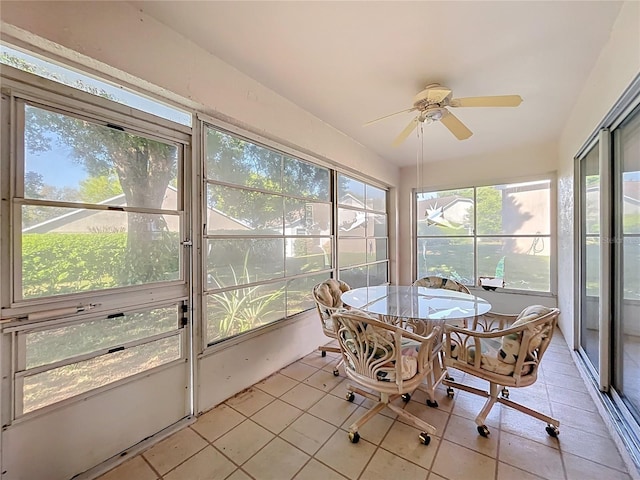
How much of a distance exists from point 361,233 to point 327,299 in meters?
1.79

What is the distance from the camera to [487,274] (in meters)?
4.45

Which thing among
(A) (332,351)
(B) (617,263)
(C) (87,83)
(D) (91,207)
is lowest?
(A) (332,351)

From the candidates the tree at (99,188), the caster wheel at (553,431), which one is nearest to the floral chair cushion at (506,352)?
the caster wheel at (553,431)

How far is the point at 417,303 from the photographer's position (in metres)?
2.35

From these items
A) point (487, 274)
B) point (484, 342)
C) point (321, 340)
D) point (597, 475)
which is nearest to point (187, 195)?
point (321, 340)

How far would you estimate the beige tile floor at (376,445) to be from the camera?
1495 mm

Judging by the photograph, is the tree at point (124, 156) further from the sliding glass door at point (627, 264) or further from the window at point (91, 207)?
the sliding glass door at point (627, 264)

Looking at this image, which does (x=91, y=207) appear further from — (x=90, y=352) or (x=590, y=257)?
(x=590, y=257)

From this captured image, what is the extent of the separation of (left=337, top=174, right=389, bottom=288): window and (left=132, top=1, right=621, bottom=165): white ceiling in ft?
4.44

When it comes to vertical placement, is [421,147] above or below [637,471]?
above

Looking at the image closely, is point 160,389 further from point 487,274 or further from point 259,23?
point 487,274

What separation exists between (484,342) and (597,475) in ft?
2.69

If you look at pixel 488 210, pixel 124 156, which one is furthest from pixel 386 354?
pixel 488 210

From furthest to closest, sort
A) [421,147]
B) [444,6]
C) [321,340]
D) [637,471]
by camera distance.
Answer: [421,147]
[321,340]
[444,6]
[637,471]
